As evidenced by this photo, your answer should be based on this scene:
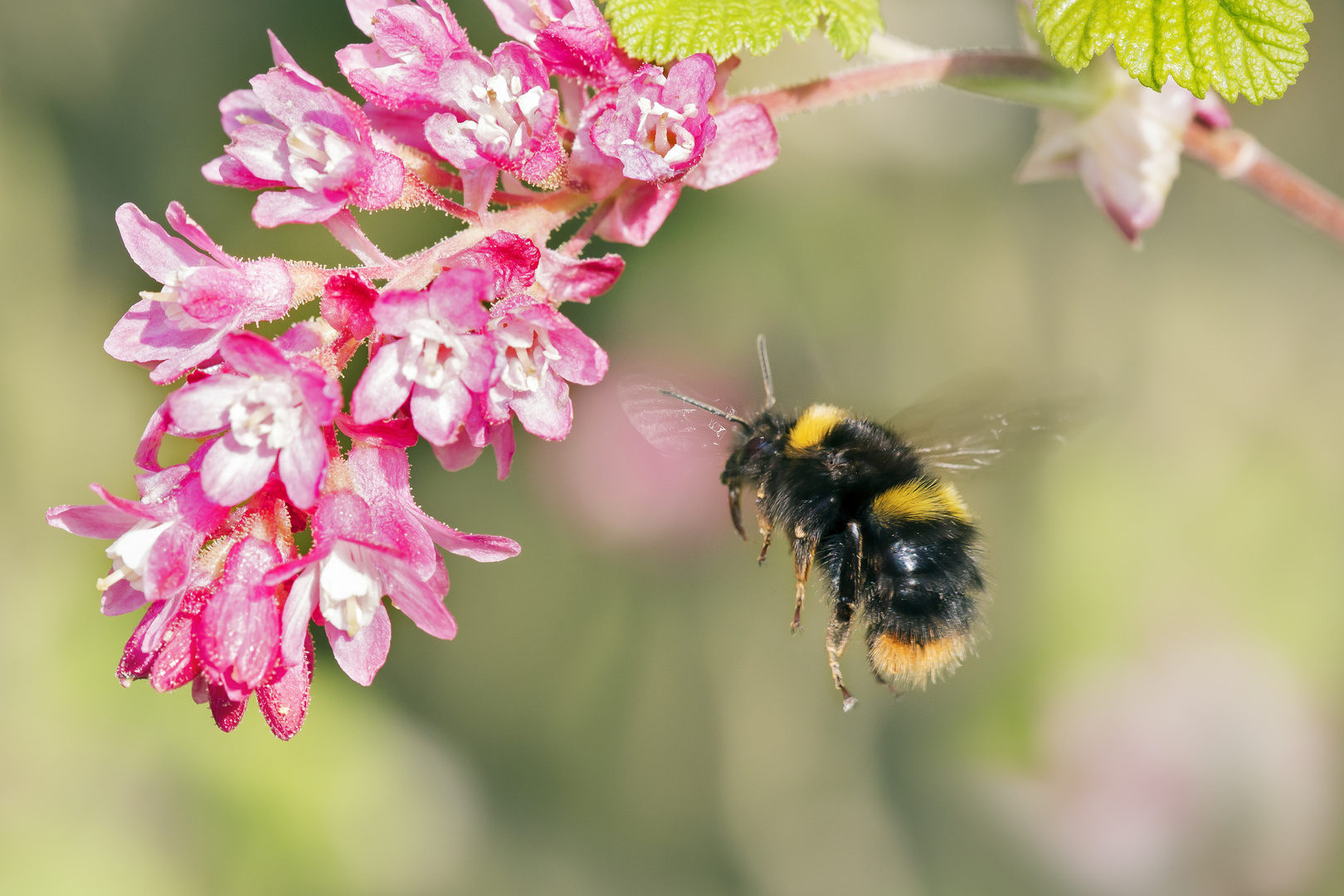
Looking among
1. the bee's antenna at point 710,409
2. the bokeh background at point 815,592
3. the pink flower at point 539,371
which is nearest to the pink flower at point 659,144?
the pink flower at point 539,371

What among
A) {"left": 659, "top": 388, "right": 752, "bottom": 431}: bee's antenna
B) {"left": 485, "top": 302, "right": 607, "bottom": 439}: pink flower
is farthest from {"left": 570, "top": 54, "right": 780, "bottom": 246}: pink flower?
{"left": 659, "top": 388, "right": 752, "bottom": 431}: bee's antenna

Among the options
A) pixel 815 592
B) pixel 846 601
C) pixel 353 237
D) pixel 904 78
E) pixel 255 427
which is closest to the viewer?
pixel 255 427

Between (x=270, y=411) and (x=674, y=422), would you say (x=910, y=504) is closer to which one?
(x=674, y=422)

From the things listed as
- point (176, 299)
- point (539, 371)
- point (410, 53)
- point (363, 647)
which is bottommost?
point (363, 647)

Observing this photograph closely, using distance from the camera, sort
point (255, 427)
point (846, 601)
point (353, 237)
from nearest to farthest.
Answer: point (255, 427), point (353, 237), point (846, 601)

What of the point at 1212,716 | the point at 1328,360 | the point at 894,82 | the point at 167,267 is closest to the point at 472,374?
the point at 167,267

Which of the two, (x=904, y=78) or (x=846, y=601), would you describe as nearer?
(x=904, y=78)

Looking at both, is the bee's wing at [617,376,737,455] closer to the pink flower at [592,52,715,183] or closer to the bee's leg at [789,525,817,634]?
the bee's leg at [789,525,817,634]

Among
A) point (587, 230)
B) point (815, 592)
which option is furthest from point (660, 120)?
point (815, 592)

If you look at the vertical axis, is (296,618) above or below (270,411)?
below
